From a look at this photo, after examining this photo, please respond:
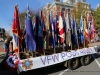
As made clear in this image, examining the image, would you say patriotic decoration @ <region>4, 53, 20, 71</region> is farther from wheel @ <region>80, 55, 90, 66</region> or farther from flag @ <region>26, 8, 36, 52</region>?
wheel @ <region>80, 55, 90, 66</region>

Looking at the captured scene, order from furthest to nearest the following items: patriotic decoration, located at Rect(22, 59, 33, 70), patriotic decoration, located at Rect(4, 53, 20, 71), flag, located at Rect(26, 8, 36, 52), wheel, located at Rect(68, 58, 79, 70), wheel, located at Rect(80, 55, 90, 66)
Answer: wheel, located at Rect(80, 55, 90, 66), wheel, located at Rect(68, 58, 79, 70), flag, located at Rect(26, 8, 36, 52), patriotic decoration, located at Rect(22, 59, 33, 70), patriotic decoration, located at Rect(4, 53, 20, 71)

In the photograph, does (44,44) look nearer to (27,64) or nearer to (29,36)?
(29,36)

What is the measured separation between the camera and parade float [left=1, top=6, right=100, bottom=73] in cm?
611

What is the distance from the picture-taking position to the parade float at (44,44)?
6.11 metres

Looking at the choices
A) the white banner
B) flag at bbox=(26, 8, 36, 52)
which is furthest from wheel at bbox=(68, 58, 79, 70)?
flag at bbox=(26, 8, 36, 52)

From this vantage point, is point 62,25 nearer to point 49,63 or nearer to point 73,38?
point 73,38

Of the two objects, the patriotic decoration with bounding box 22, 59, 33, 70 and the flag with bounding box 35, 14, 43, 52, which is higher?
the flag with bounding box 35, 14, 43, 52

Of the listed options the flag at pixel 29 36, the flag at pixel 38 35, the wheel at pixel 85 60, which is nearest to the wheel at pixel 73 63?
the wheel at pixel 85 60

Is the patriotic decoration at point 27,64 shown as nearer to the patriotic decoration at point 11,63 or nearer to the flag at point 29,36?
the patriotic decoration at point 11,63

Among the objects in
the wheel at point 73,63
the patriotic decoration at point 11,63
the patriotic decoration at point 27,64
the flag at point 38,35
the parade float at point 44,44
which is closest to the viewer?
the patriotic decoration at point 11,63

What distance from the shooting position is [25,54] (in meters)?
6.84

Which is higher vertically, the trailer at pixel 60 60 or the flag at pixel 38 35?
the flag at pixel 38 35

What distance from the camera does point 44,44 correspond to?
26.9ft

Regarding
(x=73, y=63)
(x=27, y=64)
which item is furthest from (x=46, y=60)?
(x=73, y=63)
